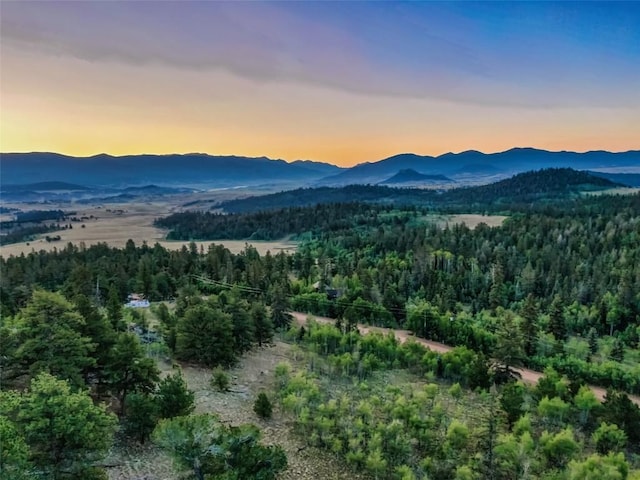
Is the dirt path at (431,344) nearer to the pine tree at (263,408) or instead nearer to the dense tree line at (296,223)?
the pine tree at (263,408)

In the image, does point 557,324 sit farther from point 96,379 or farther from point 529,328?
point 96,379

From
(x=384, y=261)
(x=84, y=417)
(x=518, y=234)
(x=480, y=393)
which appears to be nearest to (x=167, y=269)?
(x=384, y=261)

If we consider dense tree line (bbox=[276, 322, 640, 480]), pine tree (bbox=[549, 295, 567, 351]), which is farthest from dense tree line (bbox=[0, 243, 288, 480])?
pine tree (bbox=[549, 295, 567, 351])

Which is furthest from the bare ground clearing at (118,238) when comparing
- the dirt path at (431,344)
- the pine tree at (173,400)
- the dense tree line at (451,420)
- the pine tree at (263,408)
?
the pine tree at (173,400)

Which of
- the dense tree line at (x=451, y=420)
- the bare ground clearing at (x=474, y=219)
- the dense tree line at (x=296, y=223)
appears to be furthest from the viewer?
the bare ground clearing at (x=474, y=219)

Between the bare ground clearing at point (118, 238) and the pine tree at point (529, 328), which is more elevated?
the pine tree at point (529, 328)

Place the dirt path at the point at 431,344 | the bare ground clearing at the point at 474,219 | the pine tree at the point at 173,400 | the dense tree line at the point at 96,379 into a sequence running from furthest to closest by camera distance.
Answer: the bare ground clearing at the point at 474,219 < the dirt path at the point at 431,344 < the pine tree at the point at 173,400 < the dense tree line at the point at 96,379

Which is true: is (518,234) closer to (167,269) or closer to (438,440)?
(167,269)

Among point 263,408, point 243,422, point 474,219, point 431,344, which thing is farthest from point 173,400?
point 474,219

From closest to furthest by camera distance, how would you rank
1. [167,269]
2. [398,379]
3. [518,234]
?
[398,379] → [167,269] → [518,234]
